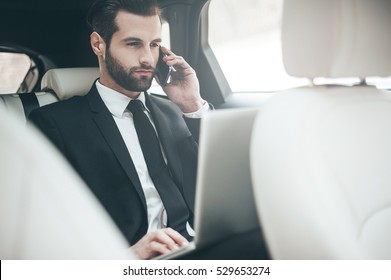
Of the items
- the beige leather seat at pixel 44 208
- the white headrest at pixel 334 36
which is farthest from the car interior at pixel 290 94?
the beige leather seat at pixel 44 208

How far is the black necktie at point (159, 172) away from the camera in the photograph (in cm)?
94

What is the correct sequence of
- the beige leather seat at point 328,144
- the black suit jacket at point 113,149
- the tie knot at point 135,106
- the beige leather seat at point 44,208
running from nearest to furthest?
the beige leather seat at point 44,208 → the beige leather seat at point 328,144 → the black suit jacket at point 113,149 → the tie knot at point 135,106

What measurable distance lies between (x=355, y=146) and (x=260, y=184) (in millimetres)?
203

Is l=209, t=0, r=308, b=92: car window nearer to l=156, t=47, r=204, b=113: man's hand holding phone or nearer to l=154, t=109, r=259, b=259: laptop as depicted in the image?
l=156, t=47, r=204, b=113: man's hand holding phone

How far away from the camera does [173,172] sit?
3.21 ft

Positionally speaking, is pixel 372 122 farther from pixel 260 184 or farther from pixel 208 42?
pixel 208 42

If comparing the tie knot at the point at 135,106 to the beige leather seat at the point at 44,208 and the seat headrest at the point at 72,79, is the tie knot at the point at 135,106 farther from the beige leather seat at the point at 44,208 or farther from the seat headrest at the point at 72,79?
the beige leather seat at the point at 44,208

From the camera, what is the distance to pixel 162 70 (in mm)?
1027

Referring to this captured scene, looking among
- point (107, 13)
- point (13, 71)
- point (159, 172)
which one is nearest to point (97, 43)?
point (107, 13)

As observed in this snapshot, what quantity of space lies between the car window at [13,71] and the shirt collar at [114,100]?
166 mm

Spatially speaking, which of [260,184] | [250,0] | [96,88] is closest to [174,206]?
[260,184]

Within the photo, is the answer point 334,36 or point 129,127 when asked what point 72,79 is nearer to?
point 129,127

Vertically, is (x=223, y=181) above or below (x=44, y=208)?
below

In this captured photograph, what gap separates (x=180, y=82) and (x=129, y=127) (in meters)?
0.18
